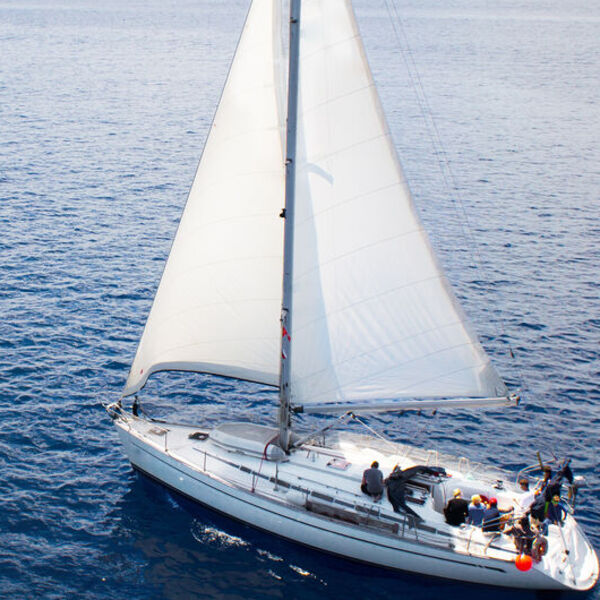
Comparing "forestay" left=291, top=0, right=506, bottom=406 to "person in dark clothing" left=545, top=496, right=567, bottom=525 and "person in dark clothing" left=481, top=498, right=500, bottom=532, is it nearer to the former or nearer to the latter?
"person in dark clothing" left=481, top=498, right=500, bottom=532

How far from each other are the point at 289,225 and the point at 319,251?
131 cm

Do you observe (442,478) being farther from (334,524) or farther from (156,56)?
(156,56)

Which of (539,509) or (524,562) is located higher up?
(539,509)

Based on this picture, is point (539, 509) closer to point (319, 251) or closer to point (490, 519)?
point (490, 519)

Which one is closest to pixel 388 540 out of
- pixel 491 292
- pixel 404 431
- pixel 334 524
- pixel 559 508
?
pixel 334 524

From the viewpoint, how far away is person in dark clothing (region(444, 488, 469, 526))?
92.1 ft

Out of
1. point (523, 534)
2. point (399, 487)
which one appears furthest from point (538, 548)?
point (399, 487)

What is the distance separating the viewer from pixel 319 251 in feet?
89.7

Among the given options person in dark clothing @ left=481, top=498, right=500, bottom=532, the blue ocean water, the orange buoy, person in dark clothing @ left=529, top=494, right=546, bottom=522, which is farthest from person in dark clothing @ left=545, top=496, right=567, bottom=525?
the blue ocean water

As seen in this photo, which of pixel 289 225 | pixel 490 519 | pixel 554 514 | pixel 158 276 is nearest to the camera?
pixel 289 225

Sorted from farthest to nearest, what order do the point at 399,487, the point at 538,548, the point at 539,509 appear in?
the point at 399,487 → the point at 539,509 → the point at 538,548

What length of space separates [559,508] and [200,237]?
51.6 ft

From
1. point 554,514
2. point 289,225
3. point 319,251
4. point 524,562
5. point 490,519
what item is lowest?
point 524,562

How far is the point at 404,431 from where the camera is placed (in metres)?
37.9
